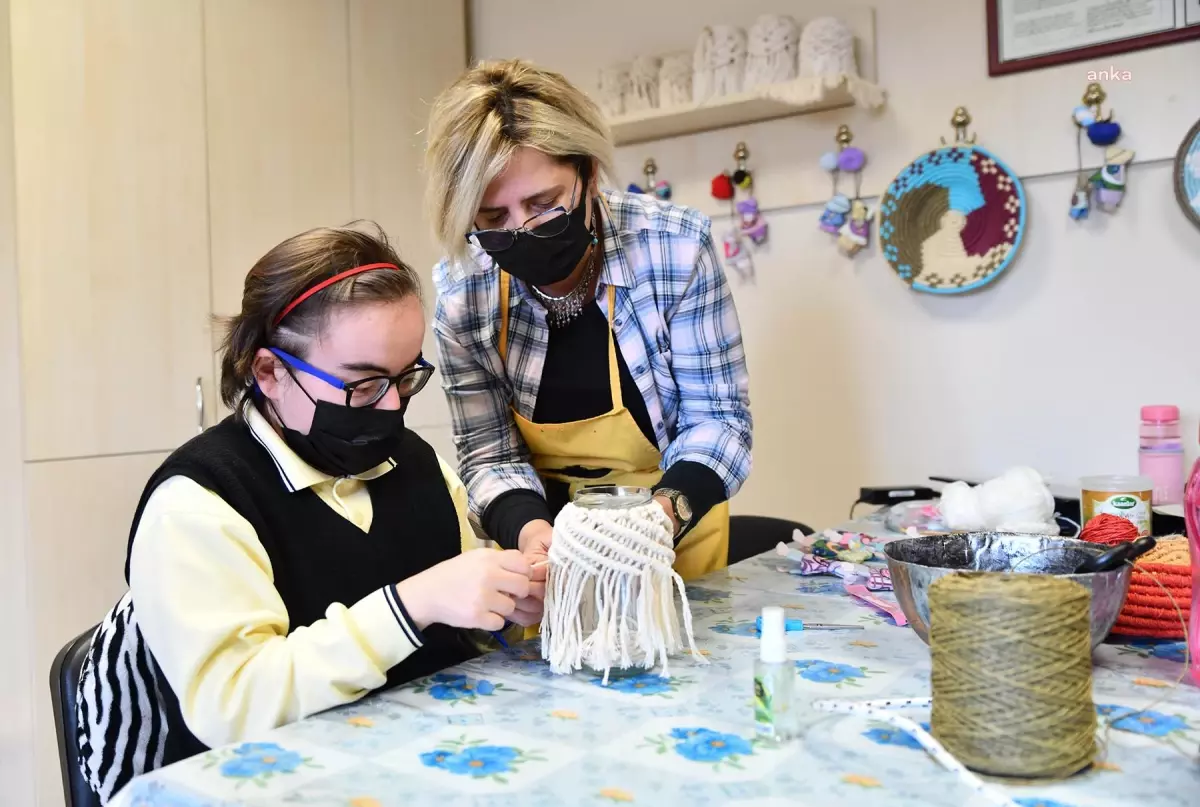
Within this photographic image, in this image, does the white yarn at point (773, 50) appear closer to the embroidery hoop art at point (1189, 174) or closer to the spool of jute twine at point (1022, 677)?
the embroidery hoop art at point (1189, 174)

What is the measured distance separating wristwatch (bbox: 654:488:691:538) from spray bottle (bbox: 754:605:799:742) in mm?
439

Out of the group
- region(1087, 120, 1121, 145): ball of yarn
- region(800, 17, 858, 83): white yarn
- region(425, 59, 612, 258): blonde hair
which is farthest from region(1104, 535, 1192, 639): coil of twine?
region(800, 17, 858, 83): white yarn

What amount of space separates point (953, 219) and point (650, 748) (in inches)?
70.7

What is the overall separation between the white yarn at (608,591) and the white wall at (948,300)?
155 centimetres

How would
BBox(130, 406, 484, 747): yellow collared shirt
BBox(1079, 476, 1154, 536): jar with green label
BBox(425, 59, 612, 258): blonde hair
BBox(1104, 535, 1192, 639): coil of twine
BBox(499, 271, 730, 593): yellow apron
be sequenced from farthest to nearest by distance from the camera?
BBox(499, 271, 730, 593): yellow apron, BBox(1079, 476, 1154, 536): jar with green label, BBox(425, 59, 612, 258): blonde hair, BBox(1104, 535, 1192, 639): coil of twine, BBox(130, 406, 484, 747): yellow collared shirt

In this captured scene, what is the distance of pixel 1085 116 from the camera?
6.67ft

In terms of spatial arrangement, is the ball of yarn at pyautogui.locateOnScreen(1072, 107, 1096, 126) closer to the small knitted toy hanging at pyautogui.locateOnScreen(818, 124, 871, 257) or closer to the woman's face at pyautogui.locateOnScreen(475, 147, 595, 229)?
the small knitted toy hanging at pyautogui.locateOnScreen(818, 124, 871, 257)

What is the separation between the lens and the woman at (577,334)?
1.29 m

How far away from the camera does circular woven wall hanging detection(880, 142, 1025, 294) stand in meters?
2.14

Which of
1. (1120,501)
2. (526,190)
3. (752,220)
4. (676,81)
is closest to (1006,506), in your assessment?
(1120,501)

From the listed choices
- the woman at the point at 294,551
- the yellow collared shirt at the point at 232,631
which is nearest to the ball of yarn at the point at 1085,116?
the woman at the point at 294,551

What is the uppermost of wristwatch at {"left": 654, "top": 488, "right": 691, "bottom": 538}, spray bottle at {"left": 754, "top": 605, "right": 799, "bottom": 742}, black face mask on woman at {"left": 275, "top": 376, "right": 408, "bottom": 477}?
black face mask on woman at {"left": 275, "top": 376, "right": 408, "bottom": 477}

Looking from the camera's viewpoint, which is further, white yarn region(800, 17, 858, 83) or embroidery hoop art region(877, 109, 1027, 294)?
white yarn region(800, 17, 858, 83)

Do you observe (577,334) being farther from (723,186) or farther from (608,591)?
(723,186)
